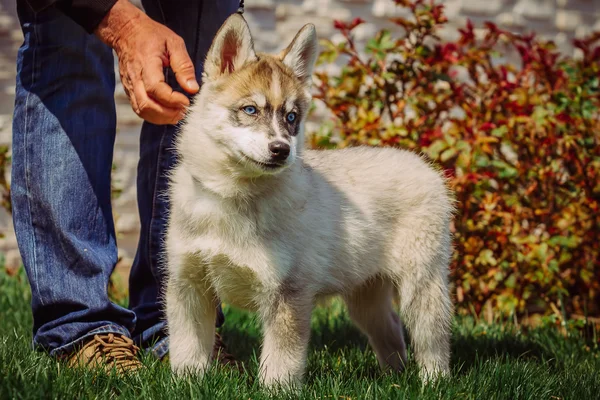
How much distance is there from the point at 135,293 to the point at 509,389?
1.80 metres

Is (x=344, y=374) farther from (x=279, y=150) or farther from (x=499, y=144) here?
(x=499, y=144)

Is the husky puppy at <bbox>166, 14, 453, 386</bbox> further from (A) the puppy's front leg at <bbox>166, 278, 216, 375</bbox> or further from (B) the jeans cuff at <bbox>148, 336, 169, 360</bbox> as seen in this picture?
(B) the jeans cuff at <bbox>148, 336, 169, 360</bbox>

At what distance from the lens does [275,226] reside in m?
2.85

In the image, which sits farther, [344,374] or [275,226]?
[344,374]

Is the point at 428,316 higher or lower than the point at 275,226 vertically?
lower

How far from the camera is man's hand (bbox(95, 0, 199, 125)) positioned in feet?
8.84

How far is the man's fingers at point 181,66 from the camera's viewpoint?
2730 mm

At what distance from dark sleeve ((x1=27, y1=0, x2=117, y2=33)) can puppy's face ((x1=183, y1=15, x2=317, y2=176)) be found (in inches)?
16.9

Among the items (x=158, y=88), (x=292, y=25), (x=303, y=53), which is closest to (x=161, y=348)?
(x=158, y=88)

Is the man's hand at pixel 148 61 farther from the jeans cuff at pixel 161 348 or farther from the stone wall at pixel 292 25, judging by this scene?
the stone wall at pixel 292 25

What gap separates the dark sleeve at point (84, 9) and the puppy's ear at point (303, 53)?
2.28ft

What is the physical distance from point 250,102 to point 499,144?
242cm

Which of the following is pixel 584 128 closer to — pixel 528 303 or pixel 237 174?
pixel 528 303

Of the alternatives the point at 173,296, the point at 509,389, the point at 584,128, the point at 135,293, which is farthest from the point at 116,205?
the point at 509,389
